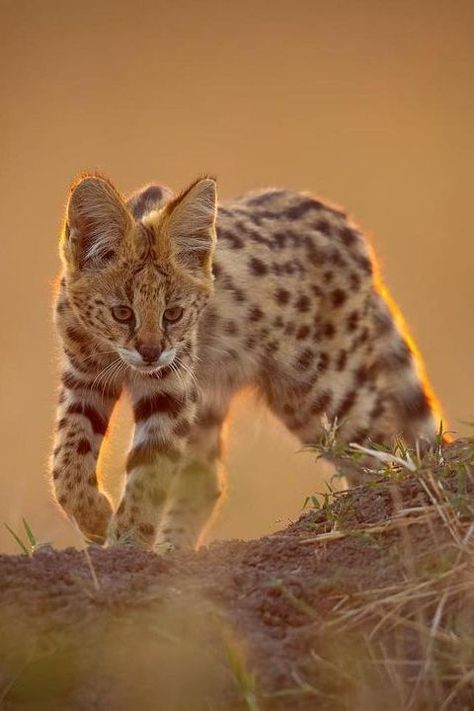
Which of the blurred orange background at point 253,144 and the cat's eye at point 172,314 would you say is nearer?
the cat's eye at point 172,314

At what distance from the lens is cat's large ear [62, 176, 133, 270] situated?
6344mm

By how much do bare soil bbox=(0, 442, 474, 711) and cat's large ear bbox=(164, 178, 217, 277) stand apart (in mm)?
2152

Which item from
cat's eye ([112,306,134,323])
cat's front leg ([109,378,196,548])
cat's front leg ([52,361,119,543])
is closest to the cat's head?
cat's eye ([112,306,134,323])

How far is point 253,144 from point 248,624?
40.8ft

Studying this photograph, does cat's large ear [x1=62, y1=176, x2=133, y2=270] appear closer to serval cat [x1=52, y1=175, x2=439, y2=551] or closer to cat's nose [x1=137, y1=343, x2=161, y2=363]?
serval cat [x1=52, y1=175, x2=439, y2=551]

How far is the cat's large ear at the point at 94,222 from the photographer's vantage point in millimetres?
6344

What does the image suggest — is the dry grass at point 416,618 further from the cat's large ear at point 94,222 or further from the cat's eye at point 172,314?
the cat's large ear at point 94,222

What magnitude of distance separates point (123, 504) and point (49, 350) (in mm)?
5257

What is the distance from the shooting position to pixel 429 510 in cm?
439

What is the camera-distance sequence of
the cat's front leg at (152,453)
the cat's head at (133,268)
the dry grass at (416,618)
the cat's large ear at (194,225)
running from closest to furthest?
the dry grass at (416,618), the cat's front leg at (152,453), the cat's head at (133,268), the cat's large ear at (194,225)

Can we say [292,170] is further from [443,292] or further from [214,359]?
[214,359]

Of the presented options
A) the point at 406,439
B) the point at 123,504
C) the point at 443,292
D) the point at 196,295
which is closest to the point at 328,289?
the point at 406,439

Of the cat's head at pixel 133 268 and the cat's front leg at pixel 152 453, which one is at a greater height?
the cat's head at pixel 133 268

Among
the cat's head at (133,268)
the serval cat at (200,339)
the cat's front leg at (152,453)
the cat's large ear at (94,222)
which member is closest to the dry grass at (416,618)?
the serval cat at (200,339)
